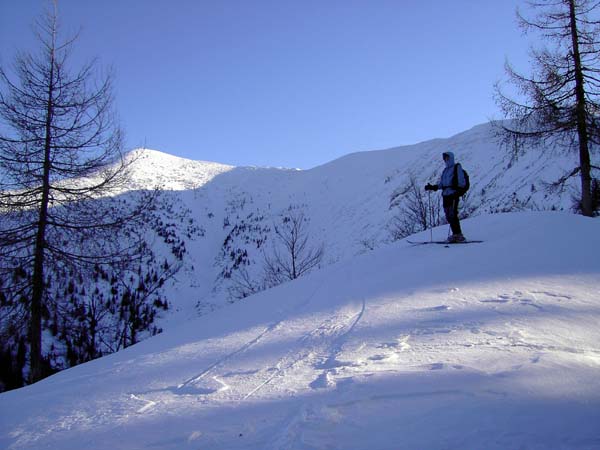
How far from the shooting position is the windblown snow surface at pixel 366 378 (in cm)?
198

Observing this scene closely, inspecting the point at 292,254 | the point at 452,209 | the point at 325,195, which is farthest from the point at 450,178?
the point at 325,195

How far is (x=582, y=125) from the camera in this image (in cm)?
1045

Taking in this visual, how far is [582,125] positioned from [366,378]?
11.8 metres

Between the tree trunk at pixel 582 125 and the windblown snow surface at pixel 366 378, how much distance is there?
6.48 meters

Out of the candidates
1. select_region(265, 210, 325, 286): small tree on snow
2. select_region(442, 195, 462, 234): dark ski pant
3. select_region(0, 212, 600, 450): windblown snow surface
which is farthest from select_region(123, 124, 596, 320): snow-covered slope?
select_region(0, 212, 600, 450): windblown snow surface

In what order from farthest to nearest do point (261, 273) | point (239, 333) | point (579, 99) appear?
point (261, 273) → point (579, 99) → point (239, 333)

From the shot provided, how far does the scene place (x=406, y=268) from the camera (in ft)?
20.6

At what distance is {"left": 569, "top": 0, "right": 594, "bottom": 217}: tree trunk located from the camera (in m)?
10.3

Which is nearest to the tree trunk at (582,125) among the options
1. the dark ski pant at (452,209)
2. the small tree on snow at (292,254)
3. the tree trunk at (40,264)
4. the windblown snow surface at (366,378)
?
the dark ski pant at (452,209)

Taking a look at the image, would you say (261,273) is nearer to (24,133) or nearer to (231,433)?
(24,133)

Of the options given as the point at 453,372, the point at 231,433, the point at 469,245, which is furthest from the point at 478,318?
the point at 469,245

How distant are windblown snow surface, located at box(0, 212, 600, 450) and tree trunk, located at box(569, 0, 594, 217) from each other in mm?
6479

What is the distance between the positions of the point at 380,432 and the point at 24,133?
962cm

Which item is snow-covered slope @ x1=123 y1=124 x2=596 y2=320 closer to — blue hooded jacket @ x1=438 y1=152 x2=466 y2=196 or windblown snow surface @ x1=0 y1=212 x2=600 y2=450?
blue hooded jacket @ x1=438 y1=152 x2=466 y2=196
